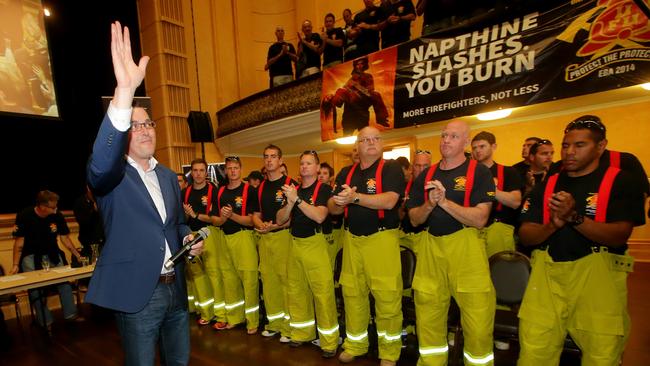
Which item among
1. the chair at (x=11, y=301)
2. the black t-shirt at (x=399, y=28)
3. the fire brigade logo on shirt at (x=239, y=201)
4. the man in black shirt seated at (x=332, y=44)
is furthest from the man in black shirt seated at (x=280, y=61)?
the chair at (x=11, y=301)

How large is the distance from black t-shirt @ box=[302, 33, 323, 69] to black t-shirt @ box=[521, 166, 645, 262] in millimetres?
7248

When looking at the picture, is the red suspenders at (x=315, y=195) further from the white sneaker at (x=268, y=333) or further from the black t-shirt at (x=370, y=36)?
the black t-shirt at (x=370, y=36)

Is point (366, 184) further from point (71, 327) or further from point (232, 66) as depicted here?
point (232, 66)

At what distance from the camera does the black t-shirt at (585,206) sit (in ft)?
6.67

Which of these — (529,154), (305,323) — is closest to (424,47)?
(529,154)

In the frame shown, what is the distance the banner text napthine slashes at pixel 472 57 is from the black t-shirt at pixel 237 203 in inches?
139

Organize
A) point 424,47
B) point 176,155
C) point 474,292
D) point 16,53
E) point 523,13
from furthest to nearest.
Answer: point 176,155, point 16,53, point 424,47, point 523,13, point 474,292

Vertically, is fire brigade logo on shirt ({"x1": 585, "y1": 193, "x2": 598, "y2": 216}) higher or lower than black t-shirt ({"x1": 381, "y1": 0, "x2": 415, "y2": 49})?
lower

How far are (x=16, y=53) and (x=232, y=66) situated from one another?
18.4 feet

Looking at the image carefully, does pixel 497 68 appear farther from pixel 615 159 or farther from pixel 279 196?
pixel 279 196

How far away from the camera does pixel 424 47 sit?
579 centimetres

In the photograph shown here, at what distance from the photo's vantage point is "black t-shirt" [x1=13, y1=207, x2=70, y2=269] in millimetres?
5070

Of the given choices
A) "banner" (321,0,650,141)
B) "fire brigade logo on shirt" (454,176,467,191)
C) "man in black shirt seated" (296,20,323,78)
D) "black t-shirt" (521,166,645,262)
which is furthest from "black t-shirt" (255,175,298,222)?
"man in black shirt seated" (296,20,323,78)

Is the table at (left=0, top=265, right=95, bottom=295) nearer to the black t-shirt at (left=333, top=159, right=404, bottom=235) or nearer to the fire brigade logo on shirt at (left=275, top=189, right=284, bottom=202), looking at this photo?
the fire brigade logo on shirt at (left=275, top=189, right=284, bottom=202)
